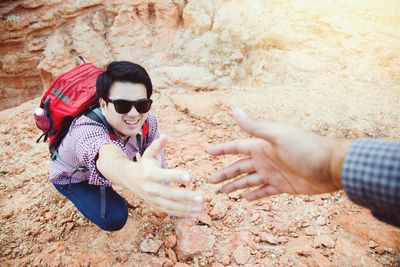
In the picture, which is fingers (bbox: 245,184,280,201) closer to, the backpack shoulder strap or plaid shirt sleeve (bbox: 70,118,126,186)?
plaid shirt sleeve (bbox: 70,118,126,186)

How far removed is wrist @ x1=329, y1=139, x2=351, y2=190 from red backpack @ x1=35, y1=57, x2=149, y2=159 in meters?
1.64

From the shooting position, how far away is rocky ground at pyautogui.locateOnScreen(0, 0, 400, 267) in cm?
240

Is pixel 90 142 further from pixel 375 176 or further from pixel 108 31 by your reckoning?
pixel 108 31

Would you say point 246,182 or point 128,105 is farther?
point 128,105

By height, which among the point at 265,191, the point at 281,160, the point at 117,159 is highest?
the point at 281,160

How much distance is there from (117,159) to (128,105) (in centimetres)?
74

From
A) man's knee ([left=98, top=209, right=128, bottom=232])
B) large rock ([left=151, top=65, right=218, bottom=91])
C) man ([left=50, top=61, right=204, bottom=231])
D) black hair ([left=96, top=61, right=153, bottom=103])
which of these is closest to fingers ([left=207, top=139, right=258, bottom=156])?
man ([left=50, top=61, right=204, bottom=231])

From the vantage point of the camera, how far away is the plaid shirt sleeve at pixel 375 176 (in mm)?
1132

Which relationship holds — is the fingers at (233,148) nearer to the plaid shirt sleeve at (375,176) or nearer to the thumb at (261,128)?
the thumb at (261,128)

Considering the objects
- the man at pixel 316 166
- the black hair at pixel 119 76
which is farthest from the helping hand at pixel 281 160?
the black hair at pixel 119 76

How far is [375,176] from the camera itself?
1154 millimetres

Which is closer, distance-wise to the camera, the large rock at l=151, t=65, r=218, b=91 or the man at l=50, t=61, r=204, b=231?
the man at l=50, t=61, r=204, b=231

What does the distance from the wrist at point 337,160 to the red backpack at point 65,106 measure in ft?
5.38

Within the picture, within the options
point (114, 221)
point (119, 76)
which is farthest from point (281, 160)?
point (114, 221)
